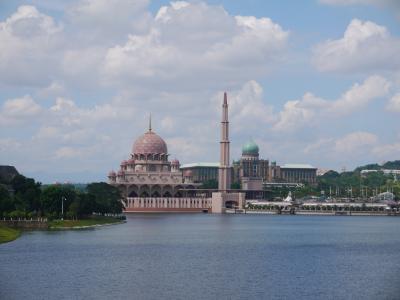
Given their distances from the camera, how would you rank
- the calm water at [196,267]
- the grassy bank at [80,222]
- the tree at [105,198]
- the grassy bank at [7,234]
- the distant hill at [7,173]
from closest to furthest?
the calm water at [196,267], the grassy bank at [7,234], the grassy bank at [80,222], the tree at [105,198], the distant hill at [7,173]

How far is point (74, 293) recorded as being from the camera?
50.2m

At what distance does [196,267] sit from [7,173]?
99.8 meters

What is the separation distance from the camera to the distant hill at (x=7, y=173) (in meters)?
150

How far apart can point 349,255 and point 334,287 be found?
22334mm

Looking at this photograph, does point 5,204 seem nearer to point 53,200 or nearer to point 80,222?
point 53,200

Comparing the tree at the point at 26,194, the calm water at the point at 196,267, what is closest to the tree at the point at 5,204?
the tree at the point at 26,194

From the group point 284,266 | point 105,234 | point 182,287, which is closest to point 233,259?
point 284,266

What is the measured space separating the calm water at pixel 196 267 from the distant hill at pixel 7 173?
53751 millimetres

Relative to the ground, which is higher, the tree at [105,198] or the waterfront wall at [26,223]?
the tree at [105,198]

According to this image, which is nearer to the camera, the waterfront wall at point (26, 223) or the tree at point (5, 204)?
the waterfront wall at point (26, 223)

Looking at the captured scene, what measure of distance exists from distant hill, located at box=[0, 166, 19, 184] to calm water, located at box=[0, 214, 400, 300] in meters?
53.8

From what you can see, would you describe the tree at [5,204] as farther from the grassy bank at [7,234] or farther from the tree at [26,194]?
the grassy bank at [7,234]

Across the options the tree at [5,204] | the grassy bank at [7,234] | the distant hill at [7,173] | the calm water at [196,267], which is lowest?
the calm water at [196,267]

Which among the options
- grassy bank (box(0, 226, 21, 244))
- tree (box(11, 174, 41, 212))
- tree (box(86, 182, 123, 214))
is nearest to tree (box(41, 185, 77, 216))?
tree (box(11, 174, 41, 212))
